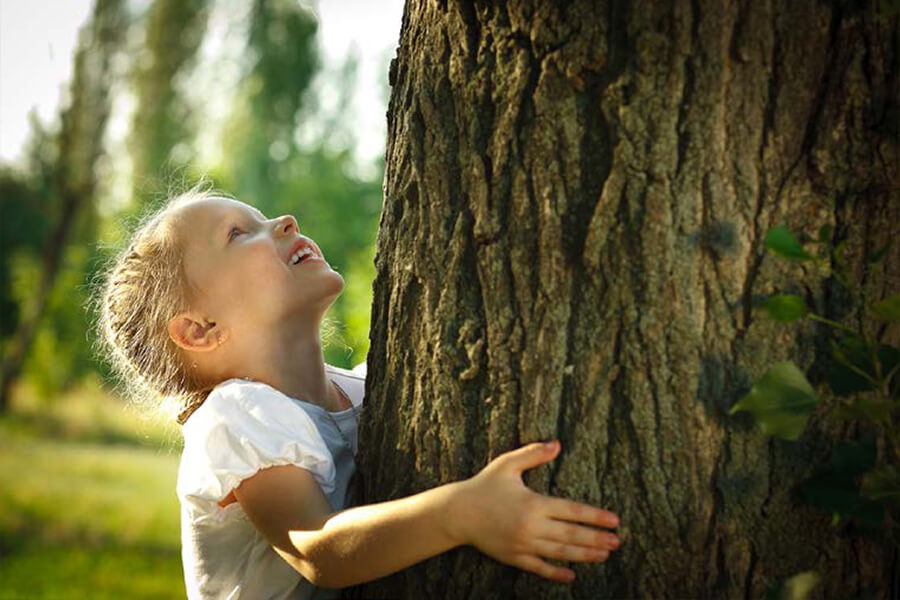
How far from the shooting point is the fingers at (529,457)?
142 centimetres

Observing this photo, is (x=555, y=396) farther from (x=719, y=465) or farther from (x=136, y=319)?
(x=136, y=319)

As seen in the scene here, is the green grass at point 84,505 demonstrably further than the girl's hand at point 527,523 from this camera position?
Yes

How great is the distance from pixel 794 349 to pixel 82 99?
563 inches

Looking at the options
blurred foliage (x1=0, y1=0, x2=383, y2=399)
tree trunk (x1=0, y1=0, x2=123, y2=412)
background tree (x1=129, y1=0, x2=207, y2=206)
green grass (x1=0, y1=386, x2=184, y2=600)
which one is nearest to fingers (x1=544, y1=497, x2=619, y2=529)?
green grass (x1=0, y1=386, x2=184, y2=600)

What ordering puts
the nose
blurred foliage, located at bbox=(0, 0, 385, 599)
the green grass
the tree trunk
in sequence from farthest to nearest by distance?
the tree trunk
blurred foliage, located at bbox=(0, 0, 385, 599)
the green grass
the nose

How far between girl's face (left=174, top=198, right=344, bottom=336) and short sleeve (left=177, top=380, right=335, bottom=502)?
0.25m

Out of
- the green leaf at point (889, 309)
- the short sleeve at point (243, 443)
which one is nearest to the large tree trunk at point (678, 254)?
the green leaf at point (889, 309)

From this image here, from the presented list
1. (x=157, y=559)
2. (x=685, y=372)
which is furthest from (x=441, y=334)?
(x=157, y=559)

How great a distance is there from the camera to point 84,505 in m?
11.9

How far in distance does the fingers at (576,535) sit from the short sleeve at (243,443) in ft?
1.55

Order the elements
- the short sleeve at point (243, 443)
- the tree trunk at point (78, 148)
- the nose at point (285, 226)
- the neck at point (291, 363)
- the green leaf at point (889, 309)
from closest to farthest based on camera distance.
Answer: the green leaf at point (889, 309)
the short sleeve at point (243, 443)
the neck at point (291, 363)
the nose at point (285, 226)
the tree trunk at point (78, 148)

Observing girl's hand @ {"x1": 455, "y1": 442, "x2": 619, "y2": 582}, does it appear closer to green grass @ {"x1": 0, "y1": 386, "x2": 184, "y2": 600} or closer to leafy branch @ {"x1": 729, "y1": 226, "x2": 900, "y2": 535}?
A: leafy branch @ {"x1": 729, "y1": 226, "x2": 900, "y2": 535}

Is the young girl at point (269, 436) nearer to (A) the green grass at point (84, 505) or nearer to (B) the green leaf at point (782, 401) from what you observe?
(B) the green leaf at point (782, 401)

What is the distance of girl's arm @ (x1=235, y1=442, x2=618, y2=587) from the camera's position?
4.58ft
